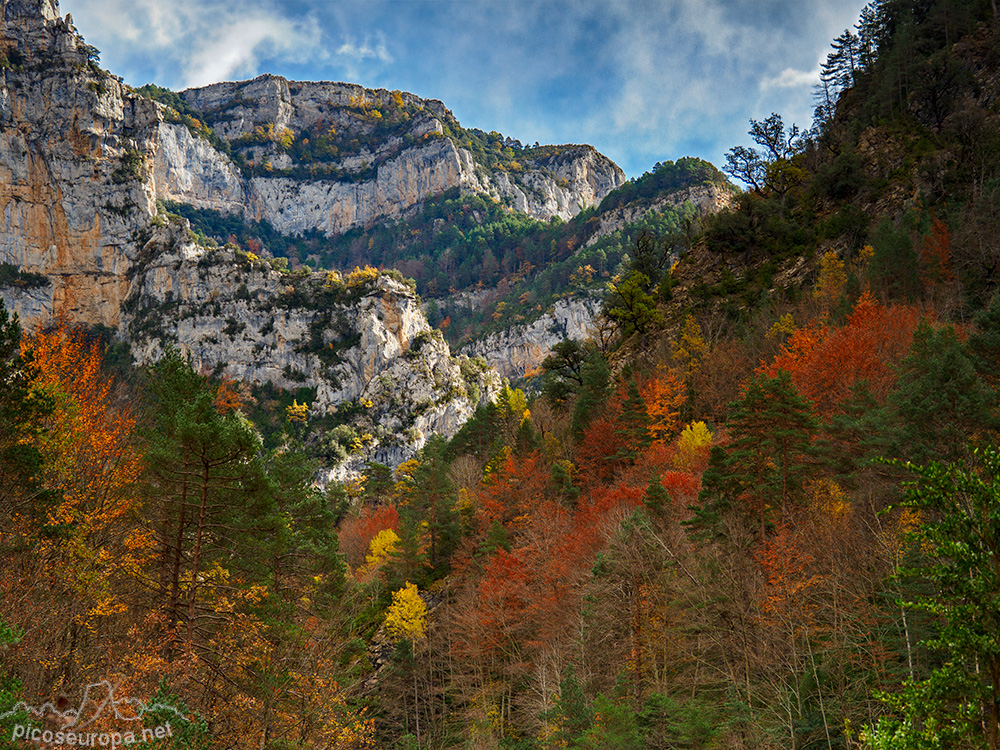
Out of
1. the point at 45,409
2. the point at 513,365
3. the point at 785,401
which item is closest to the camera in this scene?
the point at 45,409

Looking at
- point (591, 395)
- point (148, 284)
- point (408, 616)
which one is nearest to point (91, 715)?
point (408, 616)

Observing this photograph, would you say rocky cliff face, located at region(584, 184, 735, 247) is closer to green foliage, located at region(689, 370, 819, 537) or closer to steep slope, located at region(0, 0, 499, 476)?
steep slope, located at region(0, 0, 499, 476)

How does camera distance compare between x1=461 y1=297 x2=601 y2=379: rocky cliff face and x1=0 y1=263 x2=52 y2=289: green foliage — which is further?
x1=461 y1=297 x2=601 y2=379: rocky cliff face

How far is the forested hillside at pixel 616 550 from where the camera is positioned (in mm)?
10805

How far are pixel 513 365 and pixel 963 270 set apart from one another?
10726 centimetres

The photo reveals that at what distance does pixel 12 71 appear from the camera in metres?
99.9

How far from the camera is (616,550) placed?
1831 centimetres

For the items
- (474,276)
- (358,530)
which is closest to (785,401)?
(358,530)

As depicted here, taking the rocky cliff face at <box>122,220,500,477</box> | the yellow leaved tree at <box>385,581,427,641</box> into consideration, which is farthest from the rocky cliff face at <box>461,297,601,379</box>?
the yellow leaved tree at <box>385,581,427,641</box>

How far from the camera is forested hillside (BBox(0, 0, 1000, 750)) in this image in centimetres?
1080

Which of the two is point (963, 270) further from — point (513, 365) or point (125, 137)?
point (125, 137)

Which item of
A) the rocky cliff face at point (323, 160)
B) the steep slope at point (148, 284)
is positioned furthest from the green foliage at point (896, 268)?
the rocky cliff face at point (323, 160)

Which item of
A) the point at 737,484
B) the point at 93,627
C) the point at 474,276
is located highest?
the point at 474,276

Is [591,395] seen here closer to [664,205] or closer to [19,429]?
[19,429]
